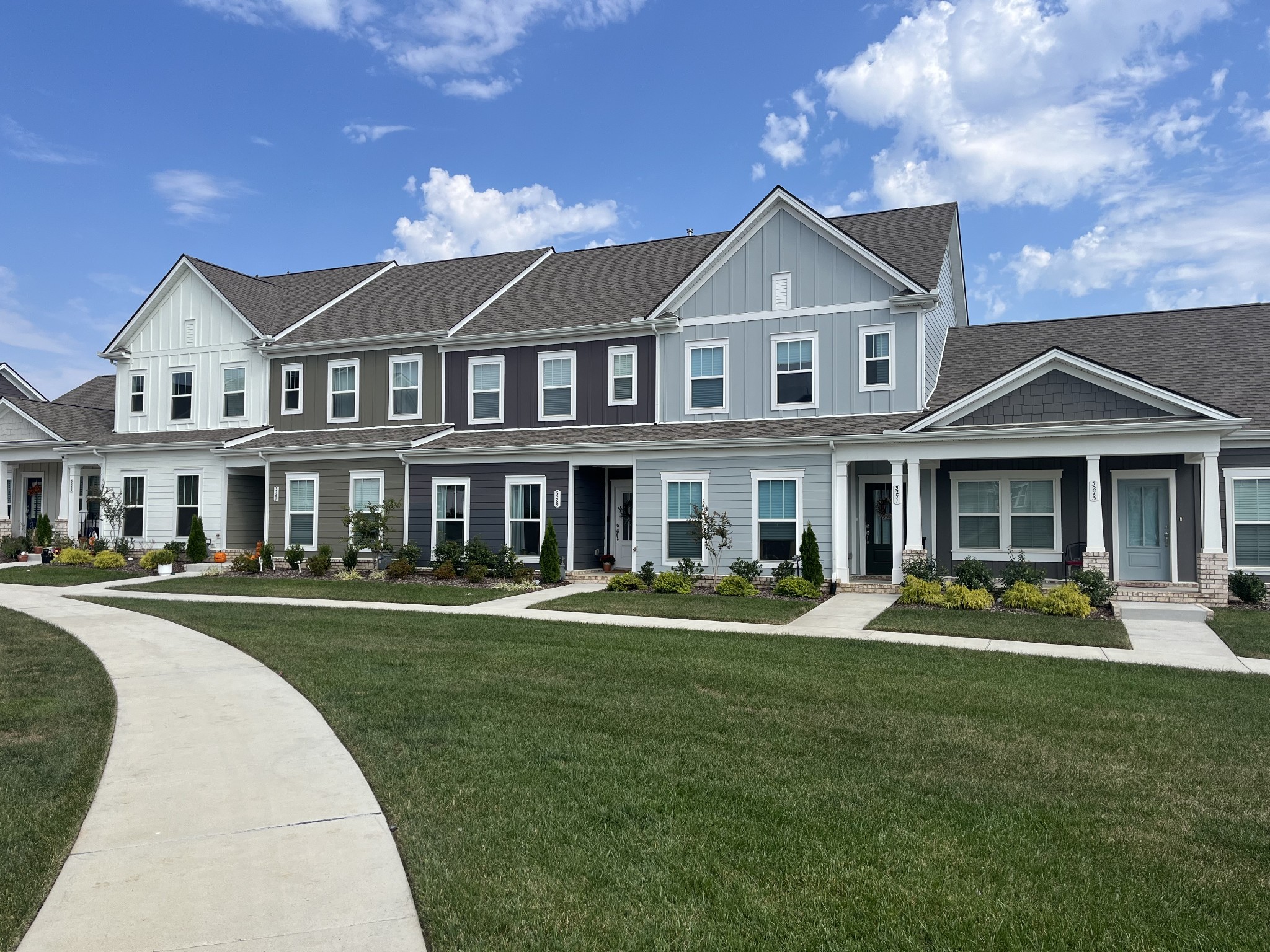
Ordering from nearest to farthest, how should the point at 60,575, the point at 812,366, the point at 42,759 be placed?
the point at 42,759, the point at 812,366, the point at 60,575

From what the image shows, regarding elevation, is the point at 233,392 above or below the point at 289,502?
above

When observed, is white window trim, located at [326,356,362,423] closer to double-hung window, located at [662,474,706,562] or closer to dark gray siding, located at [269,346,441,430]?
dark gray siding, located at [269,346,441,430]

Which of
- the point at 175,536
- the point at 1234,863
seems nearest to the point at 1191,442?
the point at 1234,863

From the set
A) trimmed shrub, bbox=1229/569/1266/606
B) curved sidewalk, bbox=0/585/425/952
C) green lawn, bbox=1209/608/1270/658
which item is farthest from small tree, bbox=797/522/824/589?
curved sidewalk, bbox=0/585/425/952

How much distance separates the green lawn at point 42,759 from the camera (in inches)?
175

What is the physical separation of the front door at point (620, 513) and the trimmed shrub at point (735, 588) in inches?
177

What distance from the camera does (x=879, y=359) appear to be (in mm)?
19422

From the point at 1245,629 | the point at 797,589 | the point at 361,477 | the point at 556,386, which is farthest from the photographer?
the point at 361,477

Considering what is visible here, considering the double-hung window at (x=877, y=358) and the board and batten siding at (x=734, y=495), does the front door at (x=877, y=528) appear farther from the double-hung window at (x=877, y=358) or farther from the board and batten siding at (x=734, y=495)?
the double-hung window at (x=877, y=358)

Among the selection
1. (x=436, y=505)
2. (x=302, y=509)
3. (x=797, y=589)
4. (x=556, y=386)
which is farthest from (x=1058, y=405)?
(x=302, y=509)

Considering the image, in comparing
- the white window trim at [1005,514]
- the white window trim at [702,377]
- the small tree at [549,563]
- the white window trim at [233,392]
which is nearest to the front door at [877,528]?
the white window trim at [1005,514]

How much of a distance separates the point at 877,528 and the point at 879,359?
3.80 metres

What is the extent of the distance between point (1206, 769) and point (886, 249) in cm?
1627

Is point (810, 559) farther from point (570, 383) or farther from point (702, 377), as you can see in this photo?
point (570, 383)
